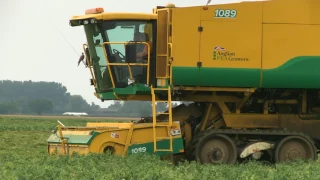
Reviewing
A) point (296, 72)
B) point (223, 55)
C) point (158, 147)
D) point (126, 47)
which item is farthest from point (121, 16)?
point (296, 72)

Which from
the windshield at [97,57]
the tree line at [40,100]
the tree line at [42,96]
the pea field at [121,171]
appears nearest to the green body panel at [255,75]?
the windshield at [97,57]

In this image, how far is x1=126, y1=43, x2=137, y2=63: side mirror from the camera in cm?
1230

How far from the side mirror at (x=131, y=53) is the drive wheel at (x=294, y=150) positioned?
358 centimetres

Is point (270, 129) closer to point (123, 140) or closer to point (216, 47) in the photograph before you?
point (216, 47)

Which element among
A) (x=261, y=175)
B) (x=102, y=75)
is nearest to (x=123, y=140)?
(x=102, y=75)

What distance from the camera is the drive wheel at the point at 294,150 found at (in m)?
12.6

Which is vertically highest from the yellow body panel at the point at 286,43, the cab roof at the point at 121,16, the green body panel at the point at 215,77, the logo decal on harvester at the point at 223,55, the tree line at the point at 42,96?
the tree line at the point at 42,96

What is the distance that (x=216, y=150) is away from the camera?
12547 millimetres

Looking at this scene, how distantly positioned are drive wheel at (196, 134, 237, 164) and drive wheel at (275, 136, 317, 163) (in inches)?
38.2

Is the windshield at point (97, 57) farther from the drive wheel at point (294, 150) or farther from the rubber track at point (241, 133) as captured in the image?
the drive wheel at point (294, 150)

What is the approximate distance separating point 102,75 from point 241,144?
3351 mm

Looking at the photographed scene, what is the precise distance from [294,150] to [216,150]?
168 cm

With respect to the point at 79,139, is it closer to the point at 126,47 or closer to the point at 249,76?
the point at 126,47

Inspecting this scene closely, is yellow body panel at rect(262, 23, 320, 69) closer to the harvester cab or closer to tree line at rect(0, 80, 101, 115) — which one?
the harvester cab
